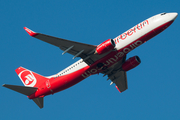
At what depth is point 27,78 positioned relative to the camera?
49594 millimetres

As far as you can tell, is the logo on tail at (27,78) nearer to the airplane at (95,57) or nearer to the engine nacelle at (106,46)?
the airplane at (95,57)

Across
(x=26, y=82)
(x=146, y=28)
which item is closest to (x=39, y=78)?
(x=26, y=82)

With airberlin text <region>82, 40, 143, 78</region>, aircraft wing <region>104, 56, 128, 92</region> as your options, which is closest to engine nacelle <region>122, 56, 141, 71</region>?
aircraft wing <region>104, 56, 128, 92</region>

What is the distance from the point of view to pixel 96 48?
40562mm

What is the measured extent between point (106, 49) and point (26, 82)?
18.2 metres

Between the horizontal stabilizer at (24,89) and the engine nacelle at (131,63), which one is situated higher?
the horizontal stabilizer at (24,89)

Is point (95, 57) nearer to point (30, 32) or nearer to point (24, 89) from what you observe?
point (30, 32)

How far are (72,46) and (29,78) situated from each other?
13.4 metres

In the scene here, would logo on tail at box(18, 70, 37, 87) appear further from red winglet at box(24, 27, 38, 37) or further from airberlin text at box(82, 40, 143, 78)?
red winglet at box(24, 27, 38, 37)

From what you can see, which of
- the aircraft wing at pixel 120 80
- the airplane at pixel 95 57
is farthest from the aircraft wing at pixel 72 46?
the aircraft wing at pixel 120 80

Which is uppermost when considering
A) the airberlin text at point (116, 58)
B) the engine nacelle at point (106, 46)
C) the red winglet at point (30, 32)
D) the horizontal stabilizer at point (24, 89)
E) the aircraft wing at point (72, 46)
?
the red winglet at point (30, 32)

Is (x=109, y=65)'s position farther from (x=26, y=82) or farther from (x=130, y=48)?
(x=26, y=82)

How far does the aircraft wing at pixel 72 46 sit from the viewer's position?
37.9 m

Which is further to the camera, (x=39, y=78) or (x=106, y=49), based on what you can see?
(x=39, y=78)
